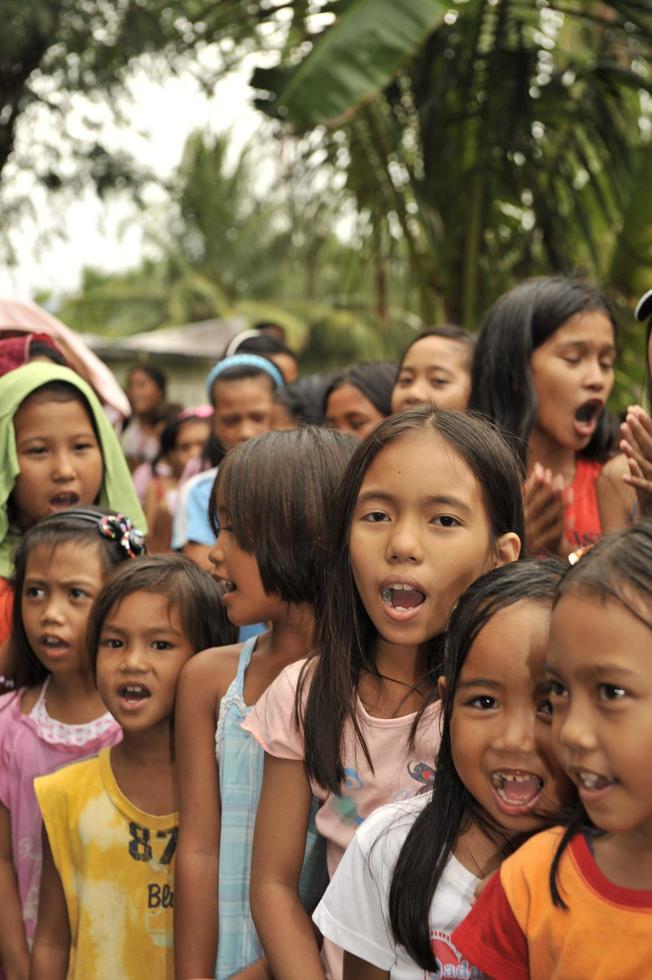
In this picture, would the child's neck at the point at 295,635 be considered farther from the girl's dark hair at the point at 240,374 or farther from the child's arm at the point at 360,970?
the girl's dark hair at the point at 240,374

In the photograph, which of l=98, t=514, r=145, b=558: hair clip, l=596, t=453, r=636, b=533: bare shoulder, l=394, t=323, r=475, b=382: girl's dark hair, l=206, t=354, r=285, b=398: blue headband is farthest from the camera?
l=206, t=354, r=285, b=398: blue headband

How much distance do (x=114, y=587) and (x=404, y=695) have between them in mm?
888

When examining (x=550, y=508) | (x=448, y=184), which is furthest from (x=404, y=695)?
(x=448, y=184)

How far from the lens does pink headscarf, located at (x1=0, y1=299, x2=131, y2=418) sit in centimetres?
425

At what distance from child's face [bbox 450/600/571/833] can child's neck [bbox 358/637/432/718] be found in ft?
1.24

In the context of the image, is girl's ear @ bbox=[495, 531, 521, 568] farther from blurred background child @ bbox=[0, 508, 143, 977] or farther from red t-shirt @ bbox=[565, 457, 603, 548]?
blurred background child @ bbox=[0, 508, 143, 977]

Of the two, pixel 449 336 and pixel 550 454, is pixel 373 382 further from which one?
pixel 550 454

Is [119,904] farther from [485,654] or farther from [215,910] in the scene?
[485,654]

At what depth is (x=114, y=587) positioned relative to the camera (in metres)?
2.91

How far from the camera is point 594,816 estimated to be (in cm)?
161

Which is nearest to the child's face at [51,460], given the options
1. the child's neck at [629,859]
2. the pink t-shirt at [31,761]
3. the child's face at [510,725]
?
the pink t-shirt at [31,761]

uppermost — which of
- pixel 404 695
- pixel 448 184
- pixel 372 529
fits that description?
pixel 448 184

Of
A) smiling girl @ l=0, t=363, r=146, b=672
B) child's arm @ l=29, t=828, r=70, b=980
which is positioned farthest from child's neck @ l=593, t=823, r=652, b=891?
smiling girl @ l=0, t=363, r=146, b=672

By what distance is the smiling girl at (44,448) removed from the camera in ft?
11.6
